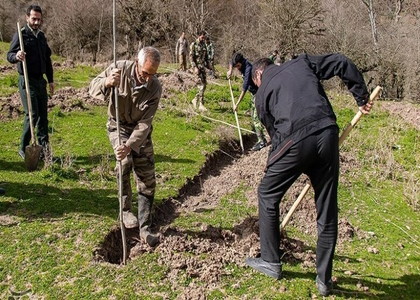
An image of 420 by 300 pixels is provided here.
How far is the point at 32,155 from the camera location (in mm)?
6461

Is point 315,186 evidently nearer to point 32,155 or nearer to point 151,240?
point 151,240

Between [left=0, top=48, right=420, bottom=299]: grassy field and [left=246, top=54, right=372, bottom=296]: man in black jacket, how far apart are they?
0.54 metres

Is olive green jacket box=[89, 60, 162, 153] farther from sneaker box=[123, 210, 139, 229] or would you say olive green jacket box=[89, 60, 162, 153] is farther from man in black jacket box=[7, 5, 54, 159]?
man in black jacket box=[7, 5, 54, 159]

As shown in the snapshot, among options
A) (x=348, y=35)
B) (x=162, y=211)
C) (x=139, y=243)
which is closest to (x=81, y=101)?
(x=162, y=211)

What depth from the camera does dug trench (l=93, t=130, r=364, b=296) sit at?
4.33 metres

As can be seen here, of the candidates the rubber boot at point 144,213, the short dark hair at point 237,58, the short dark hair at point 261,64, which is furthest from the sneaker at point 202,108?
the short dark hair at point 261,64

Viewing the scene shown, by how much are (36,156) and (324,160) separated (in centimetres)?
483

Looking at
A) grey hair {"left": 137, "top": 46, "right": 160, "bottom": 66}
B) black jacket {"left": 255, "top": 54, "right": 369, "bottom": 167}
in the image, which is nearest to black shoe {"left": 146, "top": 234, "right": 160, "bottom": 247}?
black jacket {"left": 255, "top": 54, "right": 369, "bottom": 167}

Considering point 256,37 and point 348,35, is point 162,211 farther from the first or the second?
point 256,37

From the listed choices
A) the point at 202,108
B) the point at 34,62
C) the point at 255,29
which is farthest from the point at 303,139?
the point at 255,29

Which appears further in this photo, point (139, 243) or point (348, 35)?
point (348, 35)

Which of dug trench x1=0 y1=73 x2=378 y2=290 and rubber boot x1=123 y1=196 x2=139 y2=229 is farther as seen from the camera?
rubber boot x1=123 y1=196 x2=139 y2=229

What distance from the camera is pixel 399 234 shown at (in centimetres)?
558

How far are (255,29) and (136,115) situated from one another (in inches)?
1213
